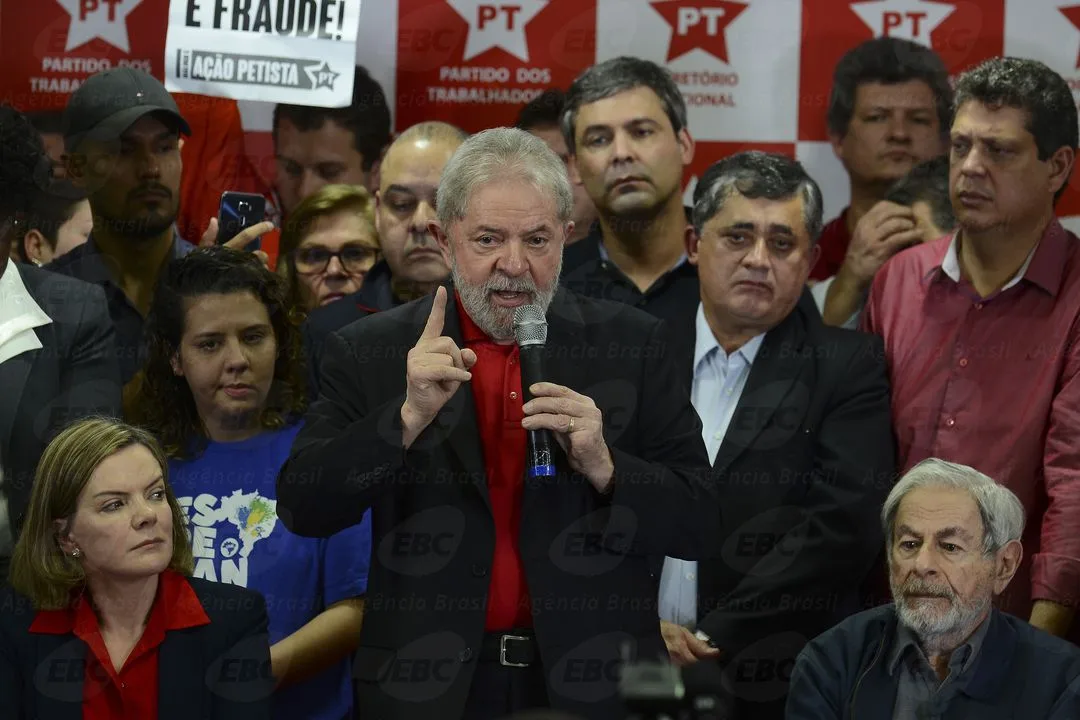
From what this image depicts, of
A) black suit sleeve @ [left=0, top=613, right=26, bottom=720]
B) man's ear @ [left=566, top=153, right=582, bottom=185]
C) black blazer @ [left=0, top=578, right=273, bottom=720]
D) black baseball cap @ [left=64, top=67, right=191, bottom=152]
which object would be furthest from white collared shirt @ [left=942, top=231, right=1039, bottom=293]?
black suit sleeve @ [left=0, top=613, right=26, bottom=720]

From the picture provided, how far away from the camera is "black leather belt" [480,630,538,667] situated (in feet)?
8.54

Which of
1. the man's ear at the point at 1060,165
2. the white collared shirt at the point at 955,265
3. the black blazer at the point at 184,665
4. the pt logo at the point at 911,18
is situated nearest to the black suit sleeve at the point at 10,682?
the black blazer at the point at 184,665

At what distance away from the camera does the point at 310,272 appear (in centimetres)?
429

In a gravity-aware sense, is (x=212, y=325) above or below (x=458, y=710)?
above

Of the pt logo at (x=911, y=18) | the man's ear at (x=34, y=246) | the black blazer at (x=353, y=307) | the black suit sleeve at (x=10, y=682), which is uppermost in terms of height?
the pt logo at (x=911, y=18)

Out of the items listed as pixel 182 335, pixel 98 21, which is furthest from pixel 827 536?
pixel 98 21

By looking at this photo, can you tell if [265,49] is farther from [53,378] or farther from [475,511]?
[475,511]

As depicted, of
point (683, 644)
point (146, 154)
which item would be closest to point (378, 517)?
point (683, 644)

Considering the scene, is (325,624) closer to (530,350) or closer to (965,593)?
(530,350)

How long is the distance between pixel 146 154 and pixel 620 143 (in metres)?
1.23

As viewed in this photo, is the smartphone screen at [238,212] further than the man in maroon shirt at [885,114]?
No

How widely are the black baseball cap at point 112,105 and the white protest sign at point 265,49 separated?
12.0 inches

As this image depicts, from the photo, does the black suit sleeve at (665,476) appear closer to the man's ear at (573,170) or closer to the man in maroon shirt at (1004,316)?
the man in maroon shirt at (1004,316)

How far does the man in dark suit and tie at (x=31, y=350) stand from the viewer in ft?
10.9
